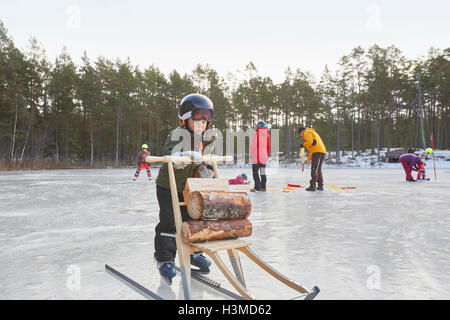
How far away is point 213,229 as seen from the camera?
2.20 metres

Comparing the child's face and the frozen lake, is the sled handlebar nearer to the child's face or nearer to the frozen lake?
the child's face

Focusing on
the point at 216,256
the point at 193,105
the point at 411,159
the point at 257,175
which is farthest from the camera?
the point at 411,159

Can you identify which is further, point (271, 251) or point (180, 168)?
point (271, 251)

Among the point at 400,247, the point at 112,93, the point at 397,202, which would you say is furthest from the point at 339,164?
the point at 400,247

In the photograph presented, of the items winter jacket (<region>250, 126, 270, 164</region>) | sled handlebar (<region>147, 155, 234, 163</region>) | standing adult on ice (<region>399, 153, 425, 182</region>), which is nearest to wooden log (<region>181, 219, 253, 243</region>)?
sled handlebar (<region>147, 155, 234, 163</region>)

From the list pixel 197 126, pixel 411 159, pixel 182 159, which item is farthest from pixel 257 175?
pixel 182 159

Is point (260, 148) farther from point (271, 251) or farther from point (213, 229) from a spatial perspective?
point (213, 229)

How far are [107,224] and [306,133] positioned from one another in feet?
21.5

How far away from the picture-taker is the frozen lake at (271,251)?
8.11 feet

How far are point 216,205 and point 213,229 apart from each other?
17 centimetres

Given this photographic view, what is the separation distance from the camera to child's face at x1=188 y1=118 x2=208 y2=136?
2.71 metres

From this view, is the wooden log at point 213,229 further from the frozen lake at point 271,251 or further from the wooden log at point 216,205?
the frozen lake at point 271,251

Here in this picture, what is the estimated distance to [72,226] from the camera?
5027 millimetres
